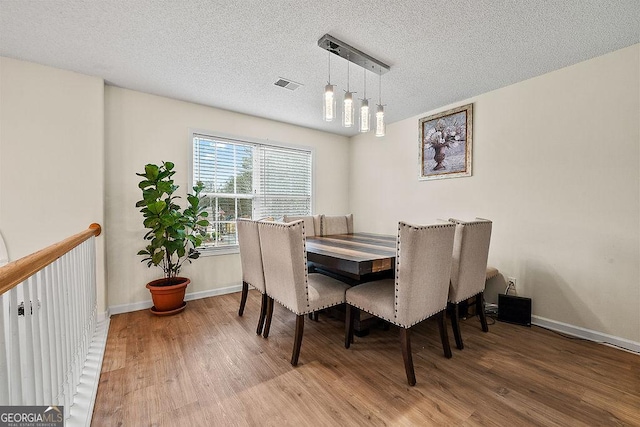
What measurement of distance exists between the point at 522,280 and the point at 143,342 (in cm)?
356

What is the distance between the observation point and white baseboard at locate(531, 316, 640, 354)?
209 centimetres

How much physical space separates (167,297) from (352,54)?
2915 millimetres

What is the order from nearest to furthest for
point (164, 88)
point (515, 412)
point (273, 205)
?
point (515, 412), point (164, 88), point (273, 205)

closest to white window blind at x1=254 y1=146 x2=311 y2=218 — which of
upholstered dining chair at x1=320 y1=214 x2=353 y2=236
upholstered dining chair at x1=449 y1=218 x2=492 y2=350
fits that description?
upholstered dining chair at x1=320 y1=214 x2=353 y2=236

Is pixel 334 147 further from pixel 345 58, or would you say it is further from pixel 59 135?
pixel 59 135

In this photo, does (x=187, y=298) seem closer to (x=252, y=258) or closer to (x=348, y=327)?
(x=252, y=258)

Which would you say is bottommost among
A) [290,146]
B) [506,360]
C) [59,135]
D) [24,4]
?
[506,360]

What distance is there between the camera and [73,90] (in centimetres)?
250

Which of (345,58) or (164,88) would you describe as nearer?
(345,58)

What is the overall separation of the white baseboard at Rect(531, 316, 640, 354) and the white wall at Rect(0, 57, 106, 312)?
14.0 feet

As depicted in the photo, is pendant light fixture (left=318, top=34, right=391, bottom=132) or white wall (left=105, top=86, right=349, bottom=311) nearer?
pendant light fixture (left=318, top=34, right=391, bottom=132)

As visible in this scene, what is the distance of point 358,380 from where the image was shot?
67.3 inches

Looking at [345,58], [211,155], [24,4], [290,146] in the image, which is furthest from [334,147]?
[24,4]

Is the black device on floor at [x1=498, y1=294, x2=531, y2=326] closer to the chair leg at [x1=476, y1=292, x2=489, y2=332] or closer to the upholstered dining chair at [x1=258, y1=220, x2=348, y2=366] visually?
the chair leg at [x1=476, y1=292, x2=489, y2=332]
